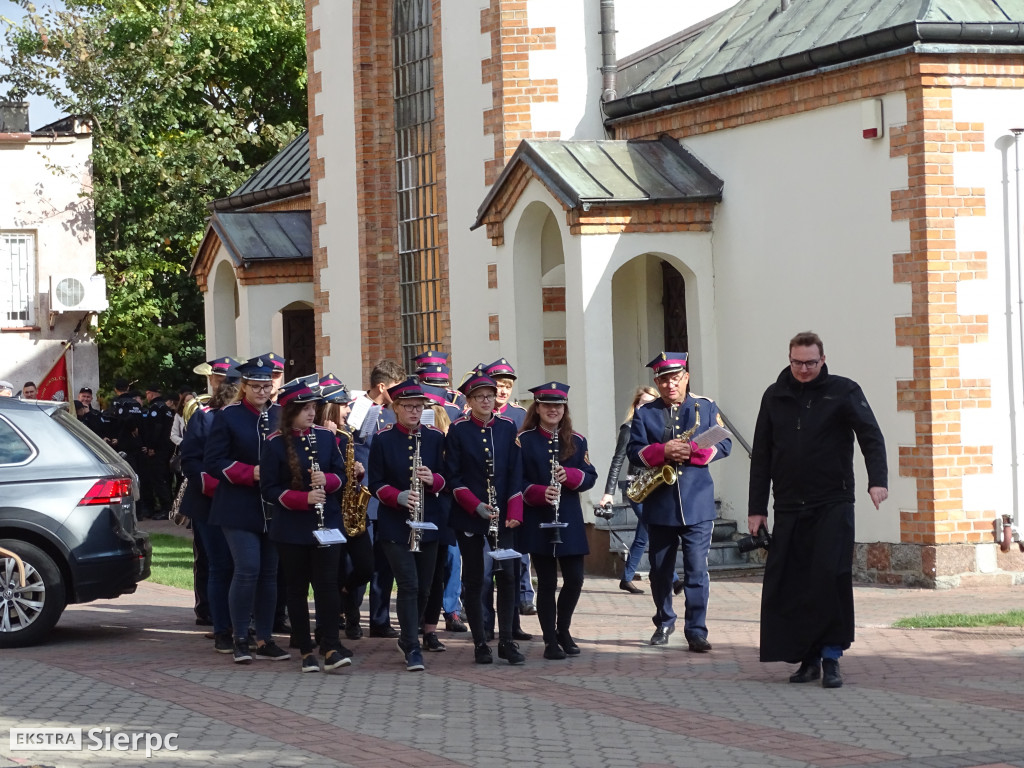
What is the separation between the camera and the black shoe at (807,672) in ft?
29.6

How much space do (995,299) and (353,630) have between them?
5.73 meters

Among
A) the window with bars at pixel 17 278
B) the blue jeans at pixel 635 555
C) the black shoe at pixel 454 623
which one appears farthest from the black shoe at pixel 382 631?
the window with bars at pixel 17 278

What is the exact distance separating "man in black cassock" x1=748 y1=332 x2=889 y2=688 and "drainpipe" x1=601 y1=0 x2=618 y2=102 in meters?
7.84

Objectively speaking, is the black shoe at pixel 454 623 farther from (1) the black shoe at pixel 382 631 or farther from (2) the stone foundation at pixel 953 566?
(2) the stone foundation at pixel 953 566

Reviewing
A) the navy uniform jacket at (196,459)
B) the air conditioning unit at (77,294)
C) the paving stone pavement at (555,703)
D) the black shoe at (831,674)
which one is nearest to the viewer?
the paving stone pavement at (555,703)

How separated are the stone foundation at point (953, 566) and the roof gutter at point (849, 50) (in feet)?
13.0

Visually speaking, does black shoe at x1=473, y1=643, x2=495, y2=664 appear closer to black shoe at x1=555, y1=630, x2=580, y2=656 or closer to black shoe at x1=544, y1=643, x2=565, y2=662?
black shoe at x1=544, y1=643, x2=565, y2=662

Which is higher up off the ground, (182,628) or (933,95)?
(933,95)

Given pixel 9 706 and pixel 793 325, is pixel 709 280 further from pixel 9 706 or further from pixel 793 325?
pixel 9 706

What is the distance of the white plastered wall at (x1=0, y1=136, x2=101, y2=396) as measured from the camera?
28188mm

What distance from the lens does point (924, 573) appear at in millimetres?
12828

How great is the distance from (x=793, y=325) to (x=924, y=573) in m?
2.57

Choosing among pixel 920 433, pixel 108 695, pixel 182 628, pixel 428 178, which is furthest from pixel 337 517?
pixel 428 178

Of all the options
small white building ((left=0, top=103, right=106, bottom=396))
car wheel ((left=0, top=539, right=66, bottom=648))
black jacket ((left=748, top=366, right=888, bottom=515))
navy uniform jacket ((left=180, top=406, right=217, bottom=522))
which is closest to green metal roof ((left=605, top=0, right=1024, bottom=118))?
black jacket ((left=748, top=366, right=888, bottom=515))
